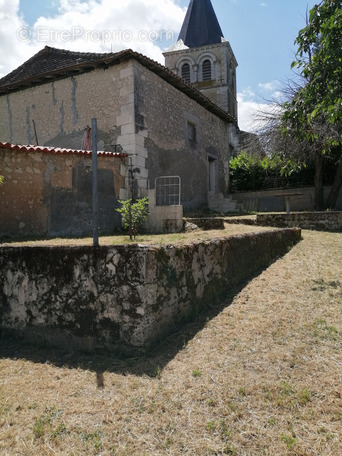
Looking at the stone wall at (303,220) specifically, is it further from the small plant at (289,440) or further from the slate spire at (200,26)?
the slate spire at (200,26)

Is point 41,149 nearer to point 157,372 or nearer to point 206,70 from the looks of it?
point 157,372

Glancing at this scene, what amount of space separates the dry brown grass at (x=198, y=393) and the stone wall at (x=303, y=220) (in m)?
6.44

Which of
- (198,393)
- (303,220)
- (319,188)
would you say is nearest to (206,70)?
(319,188)

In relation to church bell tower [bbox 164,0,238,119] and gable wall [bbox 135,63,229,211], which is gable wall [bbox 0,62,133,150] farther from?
church bell tower [bbox 164,0,238,119]

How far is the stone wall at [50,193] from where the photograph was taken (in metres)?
6.90

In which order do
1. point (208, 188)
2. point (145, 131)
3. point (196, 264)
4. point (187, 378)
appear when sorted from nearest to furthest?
point (187, 378) → point (196, 264) → point (145, 131) → point (208, 188)

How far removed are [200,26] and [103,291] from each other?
101 ft

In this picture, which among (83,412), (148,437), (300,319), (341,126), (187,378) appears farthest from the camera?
(341,126)

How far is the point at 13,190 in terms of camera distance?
6930 mm

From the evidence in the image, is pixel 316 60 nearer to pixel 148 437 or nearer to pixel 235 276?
pixel 235 276

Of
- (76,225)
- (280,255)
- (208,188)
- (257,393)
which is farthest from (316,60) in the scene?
(208,188)

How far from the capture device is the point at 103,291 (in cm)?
333

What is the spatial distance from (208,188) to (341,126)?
219 inches

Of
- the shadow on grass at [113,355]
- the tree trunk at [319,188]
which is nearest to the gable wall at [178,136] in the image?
the tree trunk at [319,188]
